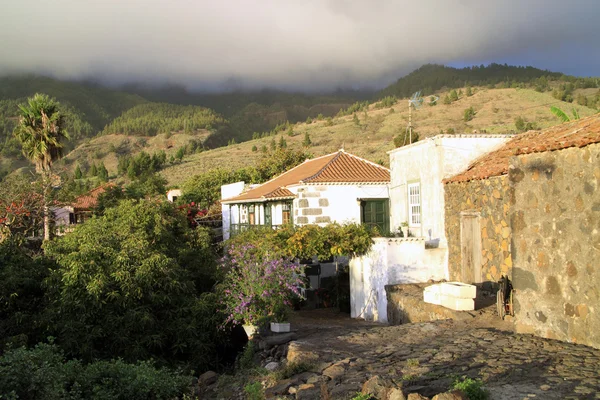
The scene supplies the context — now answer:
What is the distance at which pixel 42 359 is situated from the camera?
30.0ft

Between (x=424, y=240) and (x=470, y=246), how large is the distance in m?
1.62

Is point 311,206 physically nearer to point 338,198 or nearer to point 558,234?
point 338,198

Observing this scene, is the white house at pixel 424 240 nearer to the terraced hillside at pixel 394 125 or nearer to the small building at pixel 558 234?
the small building at pixel 558 234

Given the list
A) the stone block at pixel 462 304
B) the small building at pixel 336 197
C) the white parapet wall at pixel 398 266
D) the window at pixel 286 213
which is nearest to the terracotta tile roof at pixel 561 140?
the white parapet wall at pixel 398 266

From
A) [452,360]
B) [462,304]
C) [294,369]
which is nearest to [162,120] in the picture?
[462,304]

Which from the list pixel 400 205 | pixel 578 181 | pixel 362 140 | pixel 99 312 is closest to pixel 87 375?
pixel 99 312

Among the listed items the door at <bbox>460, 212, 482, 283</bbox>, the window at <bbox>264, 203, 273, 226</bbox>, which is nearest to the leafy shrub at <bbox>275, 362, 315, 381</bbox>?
the door at <bbox>460, 212, 482, 283</bbox>

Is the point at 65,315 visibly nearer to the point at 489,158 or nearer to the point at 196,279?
the point at 196,279

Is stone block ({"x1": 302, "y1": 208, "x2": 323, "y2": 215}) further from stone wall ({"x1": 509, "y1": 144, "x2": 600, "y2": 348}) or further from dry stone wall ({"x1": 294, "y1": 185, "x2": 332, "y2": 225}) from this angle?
stone wall ({"x1": 509, "y1": 144, "x2": 600, "y2": 348})

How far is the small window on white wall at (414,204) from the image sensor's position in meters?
16.7

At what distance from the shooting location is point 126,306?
13.9m

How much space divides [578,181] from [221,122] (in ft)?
363

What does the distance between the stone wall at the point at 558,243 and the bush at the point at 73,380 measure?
6.63 metres

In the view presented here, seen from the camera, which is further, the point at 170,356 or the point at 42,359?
the point at 170,356
